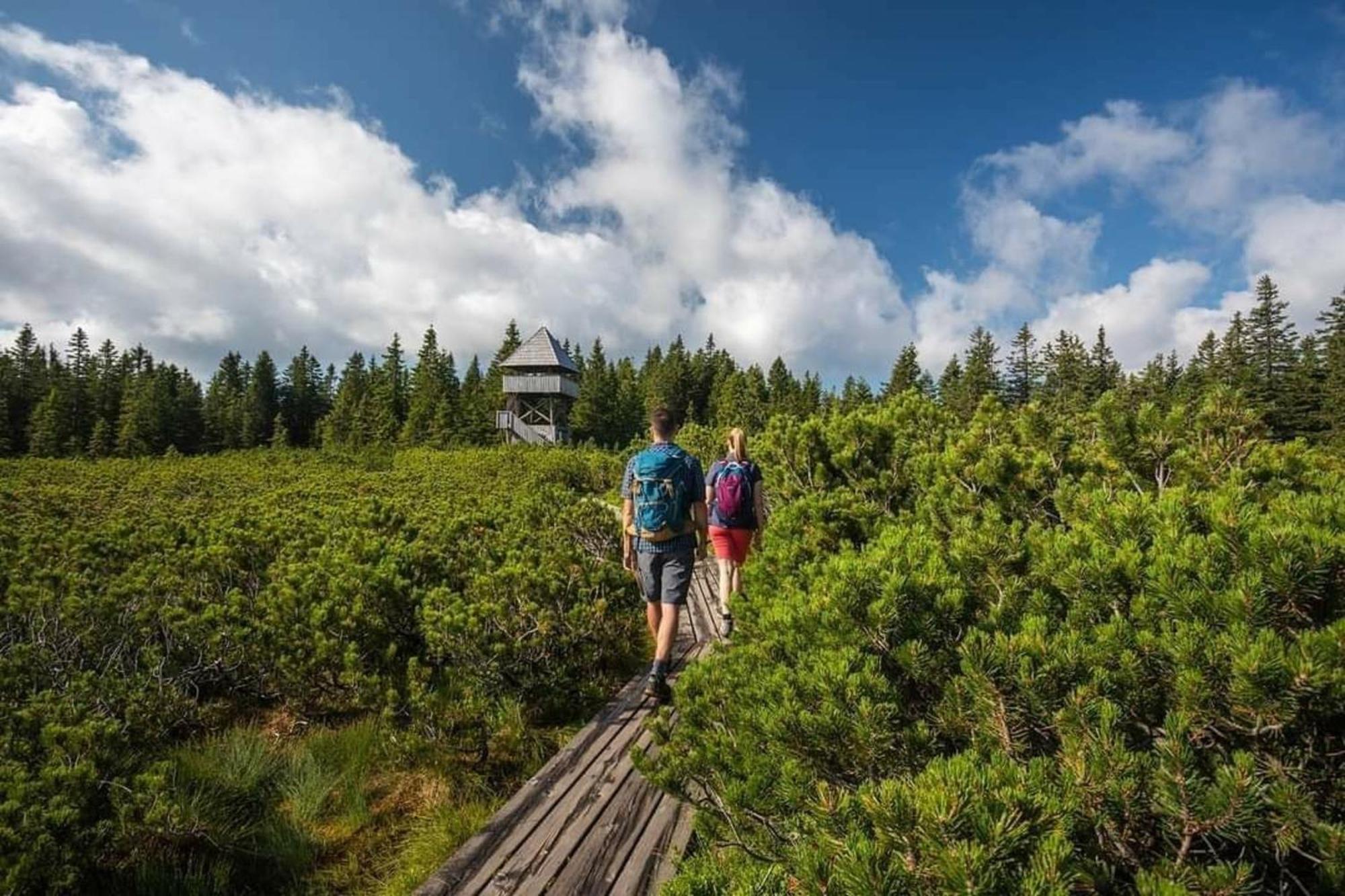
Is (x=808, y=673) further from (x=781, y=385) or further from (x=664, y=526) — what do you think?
(x=781, y=385)

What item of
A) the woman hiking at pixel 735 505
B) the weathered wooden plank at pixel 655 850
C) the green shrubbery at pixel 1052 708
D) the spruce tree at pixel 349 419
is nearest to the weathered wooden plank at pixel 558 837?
the weathered wooden plank at pixel 655 850

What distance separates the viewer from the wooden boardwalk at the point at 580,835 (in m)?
2.98

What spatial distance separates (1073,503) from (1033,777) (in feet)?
7.14

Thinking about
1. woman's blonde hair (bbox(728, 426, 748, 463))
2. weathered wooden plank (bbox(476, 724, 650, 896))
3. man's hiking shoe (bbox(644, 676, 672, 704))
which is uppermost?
woman's blonde hair (bbox(728, 426, 748, 463))

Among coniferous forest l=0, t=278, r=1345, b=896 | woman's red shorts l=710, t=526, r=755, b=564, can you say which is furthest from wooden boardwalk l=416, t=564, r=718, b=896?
woman's red shorts l=710, t=526, r=755, b=564

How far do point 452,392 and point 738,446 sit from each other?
49.9 meters

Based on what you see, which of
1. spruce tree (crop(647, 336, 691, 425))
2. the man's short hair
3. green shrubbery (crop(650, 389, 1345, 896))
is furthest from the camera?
spruce tree (crop(647, 336, 691, 425))

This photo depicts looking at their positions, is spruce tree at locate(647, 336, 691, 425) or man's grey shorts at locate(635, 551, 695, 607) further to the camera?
spruce tree at locate(647, 336, 691, 425)

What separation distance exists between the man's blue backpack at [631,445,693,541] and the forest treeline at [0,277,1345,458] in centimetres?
4239

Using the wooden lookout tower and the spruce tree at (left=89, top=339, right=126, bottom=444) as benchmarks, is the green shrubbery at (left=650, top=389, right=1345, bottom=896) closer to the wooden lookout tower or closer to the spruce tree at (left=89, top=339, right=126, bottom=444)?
the wooden lookout tower

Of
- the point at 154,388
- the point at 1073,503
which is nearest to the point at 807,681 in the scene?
the point at 1073,503

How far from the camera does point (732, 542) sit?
6062mm

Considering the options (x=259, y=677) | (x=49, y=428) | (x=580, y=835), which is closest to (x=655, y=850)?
(x=580, y=835)

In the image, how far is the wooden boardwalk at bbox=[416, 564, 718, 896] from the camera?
2.98m
